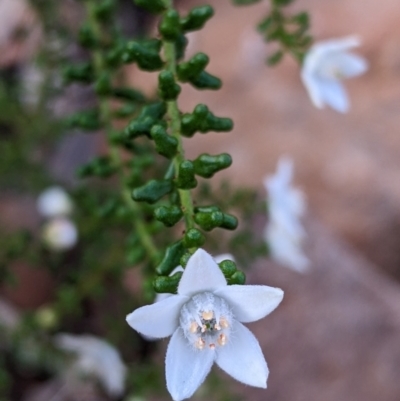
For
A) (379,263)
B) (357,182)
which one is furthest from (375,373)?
(357,182)

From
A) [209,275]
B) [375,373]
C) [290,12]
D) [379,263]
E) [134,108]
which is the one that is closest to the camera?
[209,275]

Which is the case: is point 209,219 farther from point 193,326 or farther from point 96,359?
point 96,359

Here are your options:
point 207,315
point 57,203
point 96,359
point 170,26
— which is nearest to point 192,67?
point 170,26

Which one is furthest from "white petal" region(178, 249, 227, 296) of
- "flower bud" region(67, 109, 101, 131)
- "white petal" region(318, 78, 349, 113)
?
"white petal" region(318, 78, 349, 113)

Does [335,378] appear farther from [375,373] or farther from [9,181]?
[9,181]

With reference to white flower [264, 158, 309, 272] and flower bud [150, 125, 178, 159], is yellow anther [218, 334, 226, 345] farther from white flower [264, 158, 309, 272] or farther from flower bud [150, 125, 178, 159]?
white flower [264, 158, 309, 272]

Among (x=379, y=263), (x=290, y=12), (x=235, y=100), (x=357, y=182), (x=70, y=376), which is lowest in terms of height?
(x=70, y=376)
